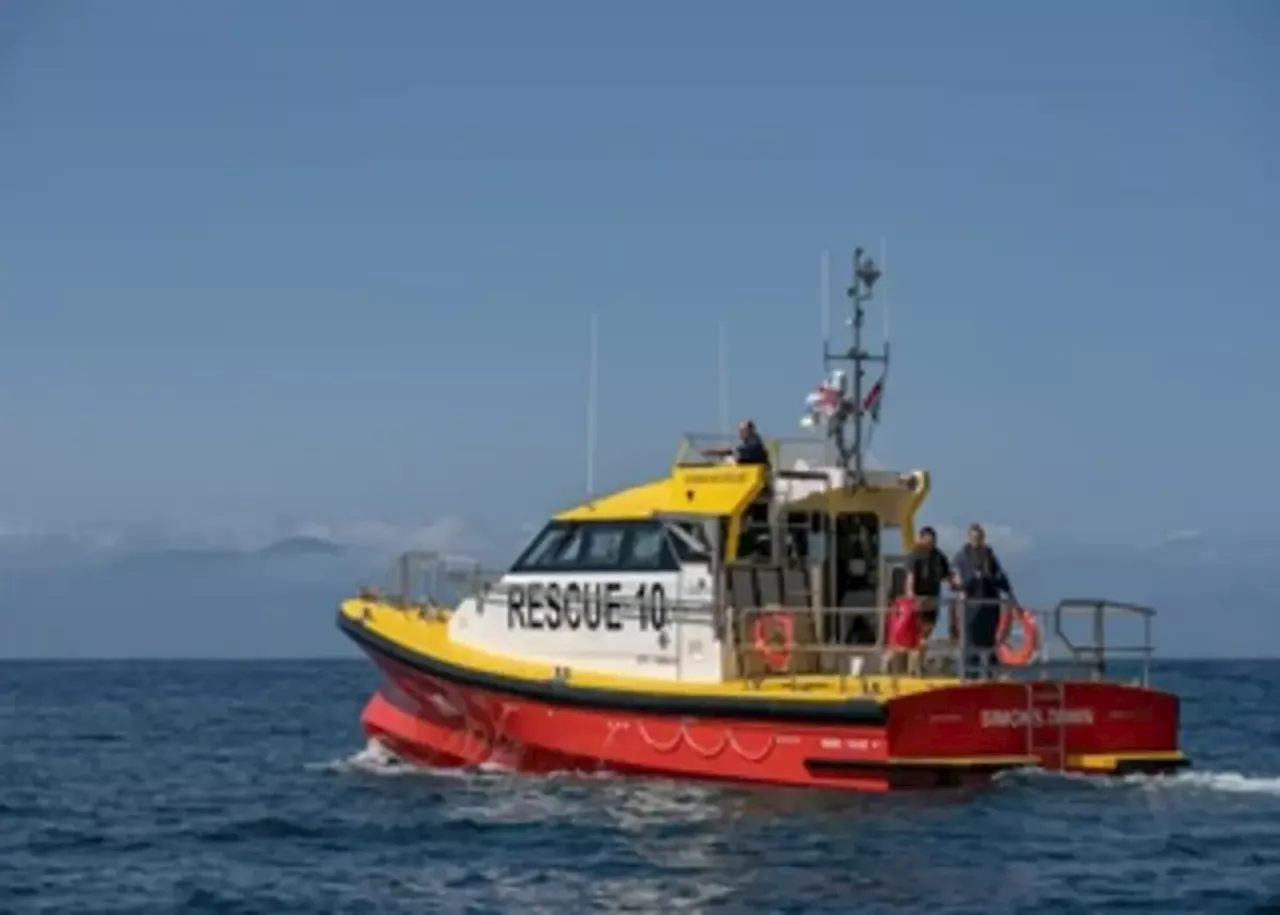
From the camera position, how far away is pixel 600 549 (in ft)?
62.7

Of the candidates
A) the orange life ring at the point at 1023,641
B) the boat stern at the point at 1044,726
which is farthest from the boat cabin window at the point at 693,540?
the boat stern at the point at 1044,726

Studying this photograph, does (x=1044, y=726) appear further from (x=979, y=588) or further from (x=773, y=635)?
(x=773, y=635)

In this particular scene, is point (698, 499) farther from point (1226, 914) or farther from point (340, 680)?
point (340, 680)

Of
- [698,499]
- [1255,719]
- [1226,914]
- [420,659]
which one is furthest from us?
[1255,719]

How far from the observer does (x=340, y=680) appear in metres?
61.8

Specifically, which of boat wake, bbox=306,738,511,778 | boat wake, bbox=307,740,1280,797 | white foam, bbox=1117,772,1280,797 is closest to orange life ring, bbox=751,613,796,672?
boat wake, bbox=307,740,1280,797

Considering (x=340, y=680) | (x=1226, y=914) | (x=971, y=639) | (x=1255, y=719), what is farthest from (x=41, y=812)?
(x=340, y=680)

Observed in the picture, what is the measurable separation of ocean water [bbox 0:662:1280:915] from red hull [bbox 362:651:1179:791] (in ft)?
0.63

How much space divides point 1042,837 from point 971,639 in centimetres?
276

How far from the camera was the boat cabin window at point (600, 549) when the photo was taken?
733 inches

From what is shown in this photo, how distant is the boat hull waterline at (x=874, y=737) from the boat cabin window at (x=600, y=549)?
1.25 metres

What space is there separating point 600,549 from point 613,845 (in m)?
4.43

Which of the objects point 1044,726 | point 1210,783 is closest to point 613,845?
point 1044,726

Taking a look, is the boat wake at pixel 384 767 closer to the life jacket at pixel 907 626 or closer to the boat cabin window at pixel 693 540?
the boat cabin window at pixel 693 540
